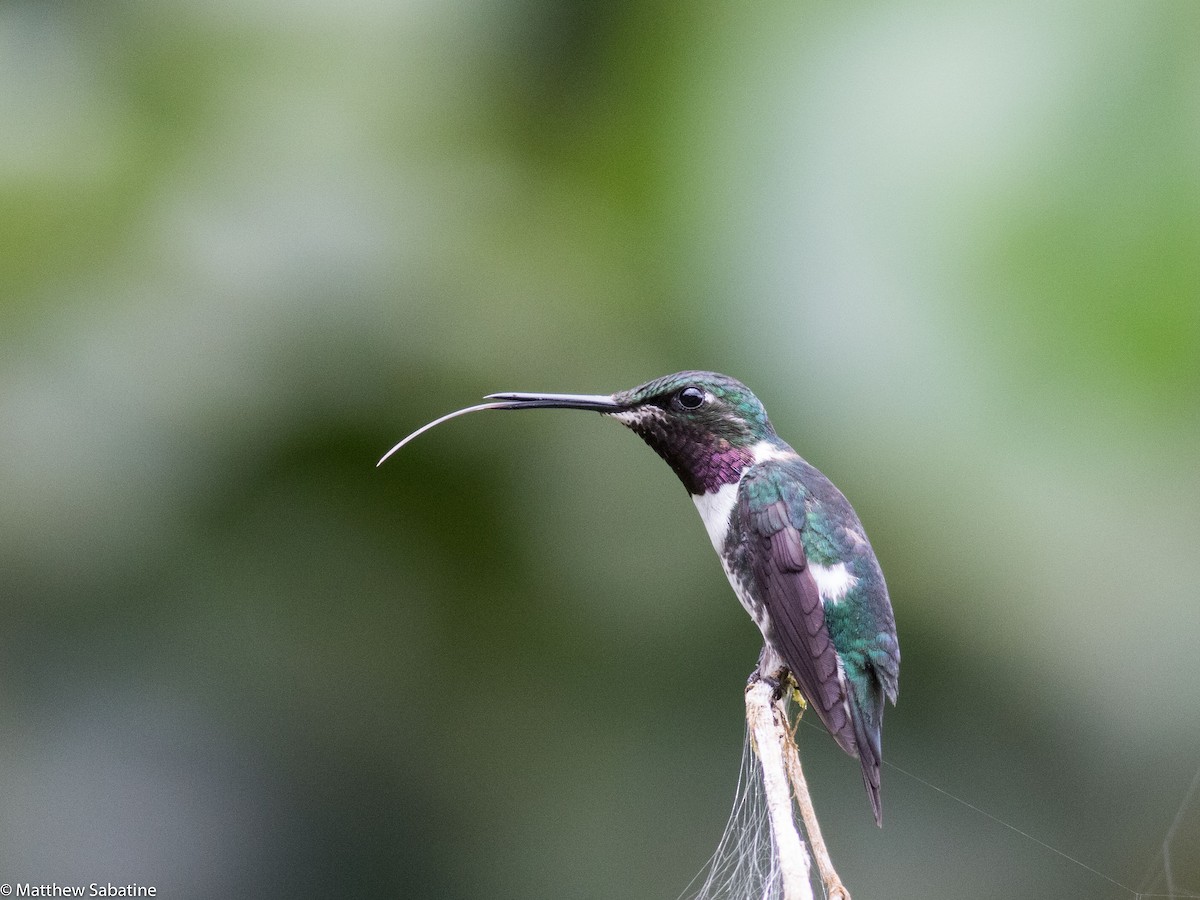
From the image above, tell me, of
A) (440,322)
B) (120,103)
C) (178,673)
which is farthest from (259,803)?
(120,103)

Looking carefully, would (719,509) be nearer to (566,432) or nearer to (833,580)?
(833,580)

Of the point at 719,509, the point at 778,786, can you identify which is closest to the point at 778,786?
the point at 778,786

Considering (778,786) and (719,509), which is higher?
(719,509)

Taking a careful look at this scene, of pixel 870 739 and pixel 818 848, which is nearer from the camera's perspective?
pixel 818 848

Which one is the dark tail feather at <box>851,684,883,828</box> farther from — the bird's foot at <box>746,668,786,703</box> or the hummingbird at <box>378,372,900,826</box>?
the bird's foot at <box>746,668,786,703</box>

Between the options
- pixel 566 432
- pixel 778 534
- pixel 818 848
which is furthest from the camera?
pixel 566 432

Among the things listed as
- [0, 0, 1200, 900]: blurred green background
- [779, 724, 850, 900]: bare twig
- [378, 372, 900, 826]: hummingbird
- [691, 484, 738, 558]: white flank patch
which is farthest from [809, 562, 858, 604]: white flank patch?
[0, 0, 1200, 900]: blurred green background

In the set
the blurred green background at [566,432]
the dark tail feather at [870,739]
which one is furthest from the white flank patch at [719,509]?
the blurred green background at [566,432]
